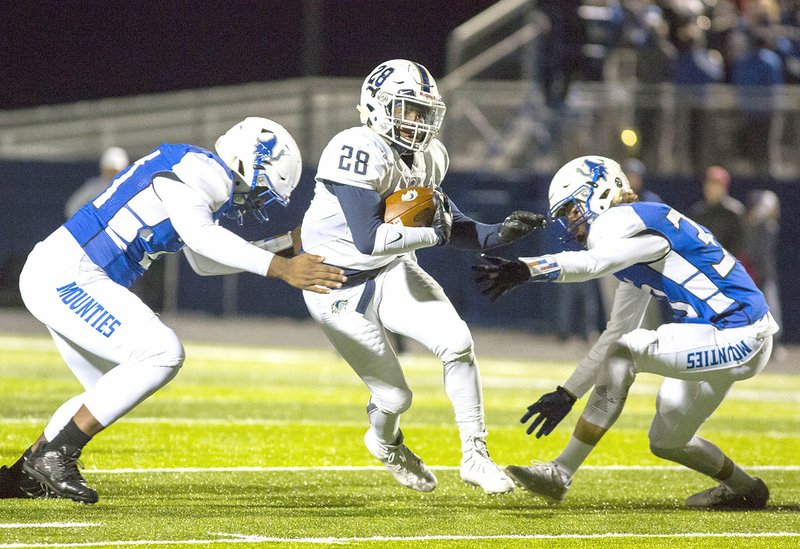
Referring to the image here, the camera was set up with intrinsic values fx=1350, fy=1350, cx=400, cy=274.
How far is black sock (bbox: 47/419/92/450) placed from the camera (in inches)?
206

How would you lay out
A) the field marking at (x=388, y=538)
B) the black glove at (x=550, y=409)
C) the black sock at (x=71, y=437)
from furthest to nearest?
the black glove at (x=550, y=409) → the black sock at (x=71, y=437) → the field marking at (x=388, y=538)

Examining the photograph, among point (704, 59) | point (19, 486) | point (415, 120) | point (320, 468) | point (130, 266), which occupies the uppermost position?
point (415, 120)

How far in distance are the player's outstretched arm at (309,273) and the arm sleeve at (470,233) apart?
0.84 m

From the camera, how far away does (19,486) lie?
17.8ft

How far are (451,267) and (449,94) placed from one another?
2.07 m

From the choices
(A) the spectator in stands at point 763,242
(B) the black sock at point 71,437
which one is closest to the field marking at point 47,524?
(B) the black sock at point 71,437

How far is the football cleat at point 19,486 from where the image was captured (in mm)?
5426

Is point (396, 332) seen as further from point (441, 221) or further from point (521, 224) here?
point (521, 224)

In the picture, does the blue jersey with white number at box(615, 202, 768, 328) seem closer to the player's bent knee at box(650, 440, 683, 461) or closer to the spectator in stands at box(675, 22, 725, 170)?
the player's bent knee at box(650, 440, 683, 461)

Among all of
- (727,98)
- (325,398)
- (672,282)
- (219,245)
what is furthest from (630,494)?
(727,98)

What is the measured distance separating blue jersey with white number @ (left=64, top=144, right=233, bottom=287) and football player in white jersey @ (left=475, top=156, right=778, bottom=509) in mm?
1131

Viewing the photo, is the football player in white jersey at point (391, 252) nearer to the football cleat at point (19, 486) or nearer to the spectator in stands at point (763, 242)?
the football cleat at point (19, 486)

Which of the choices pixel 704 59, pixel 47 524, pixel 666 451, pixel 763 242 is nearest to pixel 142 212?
pixel 47 524

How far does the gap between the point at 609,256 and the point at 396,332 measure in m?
0.93
